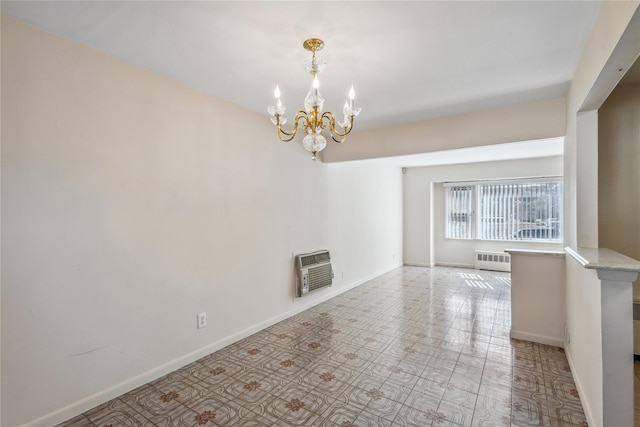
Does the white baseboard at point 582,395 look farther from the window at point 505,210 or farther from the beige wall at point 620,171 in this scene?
the window at point 505,210

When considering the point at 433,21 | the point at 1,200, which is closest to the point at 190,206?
the point at 1,200

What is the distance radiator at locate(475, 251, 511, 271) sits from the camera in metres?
6.27

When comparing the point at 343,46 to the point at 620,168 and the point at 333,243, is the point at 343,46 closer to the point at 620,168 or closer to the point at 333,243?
the point at 620,168

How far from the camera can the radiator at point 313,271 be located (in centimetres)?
391

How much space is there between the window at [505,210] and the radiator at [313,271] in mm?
3955

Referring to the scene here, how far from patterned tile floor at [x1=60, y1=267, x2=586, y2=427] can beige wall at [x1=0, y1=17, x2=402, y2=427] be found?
0.26 meters

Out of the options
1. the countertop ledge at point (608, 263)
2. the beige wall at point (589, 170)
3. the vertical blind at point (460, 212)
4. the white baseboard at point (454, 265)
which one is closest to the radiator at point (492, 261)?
the white baseboard at point (454, 265)

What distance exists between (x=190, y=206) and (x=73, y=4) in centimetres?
151

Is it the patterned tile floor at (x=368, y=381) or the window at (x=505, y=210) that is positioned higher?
the window at (x=505, y=210)

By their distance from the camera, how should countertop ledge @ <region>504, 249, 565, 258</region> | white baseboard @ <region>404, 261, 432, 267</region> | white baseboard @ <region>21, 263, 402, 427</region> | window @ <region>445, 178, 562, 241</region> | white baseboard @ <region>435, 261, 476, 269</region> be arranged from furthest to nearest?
white baseboard @ <region>404, 261, 432, 267</region>
white baseboard @ <region>435, 261, 476, 269</region>
window @ <region>445, 178, 562, 241</region>
countertop ledge @ <region>504, 249, 565, 258</region>
white baseboard @ <region>21, 263, 402, 427</region>

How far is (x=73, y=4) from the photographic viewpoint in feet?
5.36

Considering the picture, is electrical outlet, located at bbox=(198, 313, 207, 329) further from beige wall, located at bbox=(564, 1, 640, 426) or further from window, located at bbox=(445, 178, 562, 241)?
window, located at bbox=(445, 178, 562, 241)

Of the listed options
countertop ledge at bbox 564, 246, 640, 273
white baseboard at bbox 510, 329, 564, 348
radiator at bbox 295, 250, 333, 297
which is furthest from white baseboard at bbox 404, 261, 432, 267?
countertop ledge at bbox 564, 246, 640, 273

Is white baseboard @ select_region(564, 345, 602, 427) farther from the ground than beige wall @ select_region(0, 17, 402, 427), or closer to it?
closer to it
